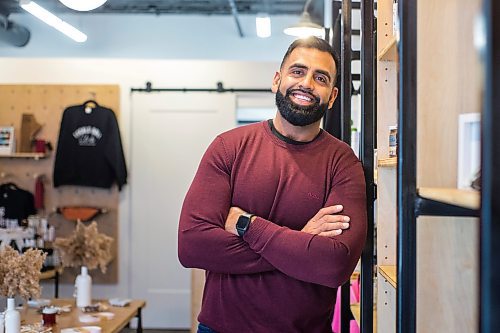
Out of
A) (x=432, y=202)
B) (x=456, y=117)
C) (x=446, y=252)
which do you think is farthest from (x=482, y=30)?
(x=446, y=252)

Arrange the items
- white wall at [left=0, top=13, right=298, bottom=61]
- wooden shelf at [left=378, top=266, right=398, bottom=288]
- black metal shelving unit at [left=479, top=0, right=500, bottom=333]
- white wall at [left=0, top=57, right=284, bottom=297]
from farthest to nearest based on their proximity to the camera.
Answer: white wall at [left=0, top=13, right=298, bottom=61] → white wall at [left=0, top=57, right=284, bottom=297] → wooden shelf at [left=378, top=266, right=398, bottom=288] → black metal shelving unit at [left=479, top=0, right=500, bottom=333]

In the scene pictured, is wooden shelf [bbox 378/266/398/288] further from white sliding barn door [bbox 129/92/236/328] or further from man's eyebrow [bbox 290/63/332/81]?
white sliding barn door [bbox 129/92/236/328]

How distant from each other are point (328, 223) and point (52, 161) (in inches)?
192

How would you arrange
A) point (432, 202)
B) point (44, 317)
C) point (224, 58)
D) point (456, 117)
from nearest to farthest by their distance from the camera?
point (432, 202)
point (456, 117)
point (44, 317)
point (224, 58)

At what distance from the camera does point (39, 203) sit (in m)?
6.23

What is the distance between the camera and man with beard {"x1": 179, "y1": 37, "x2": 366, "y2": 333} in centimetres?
194

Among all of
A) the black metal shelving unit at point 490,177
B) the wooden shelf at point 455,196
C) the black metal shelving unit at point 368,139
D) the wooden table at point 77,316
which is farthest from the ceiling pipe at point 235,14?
the black metal shelving unit at point 490,177

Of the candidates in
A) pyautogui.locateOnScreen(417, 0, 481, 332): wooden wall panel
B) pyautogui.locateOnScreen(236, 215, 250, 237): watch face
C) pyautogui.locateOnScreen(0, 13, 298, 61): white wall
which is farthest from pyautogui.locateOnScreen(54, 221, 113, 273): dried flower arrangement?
pyautogui.locateOnScreen(0, 13, 298, 61): white wall

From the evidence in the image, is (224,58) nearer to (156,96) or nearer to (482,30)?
(156,96)

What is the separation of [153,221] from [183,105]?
1.20m

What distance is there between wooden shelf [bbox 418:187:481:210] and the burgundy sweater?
635 millimetres

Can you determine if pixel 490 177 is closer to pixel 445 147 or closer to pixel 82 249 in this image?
pixel 445 147

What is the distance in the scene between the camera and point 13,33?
23.8ft

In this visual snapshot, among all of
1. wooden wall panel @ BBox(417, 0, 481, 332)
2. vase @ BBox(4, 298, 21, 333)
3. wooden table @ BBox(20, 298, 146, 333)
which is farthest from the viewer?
wooden table @ BBox(20, 298, 146, 333)
